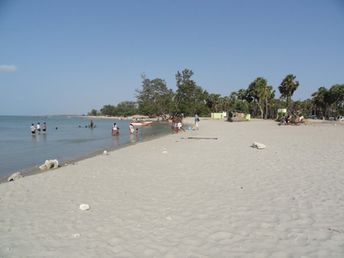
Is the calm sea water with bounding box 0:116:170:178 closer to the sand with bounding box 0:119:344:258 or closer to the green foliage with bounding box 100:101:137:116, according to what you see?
the sand with bounding box 0:119:344:258

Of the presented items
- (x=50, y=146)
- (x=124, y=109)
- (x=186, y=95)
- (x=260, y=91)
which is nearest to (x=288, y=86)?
(x=260, y=91)

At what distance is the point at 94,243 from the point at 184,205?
2441 millimetres

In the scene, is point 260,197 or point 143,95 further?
point 143,95

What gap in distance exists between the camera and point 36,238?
5.48 meters

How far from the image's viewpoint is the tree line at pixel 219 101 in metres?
85.4

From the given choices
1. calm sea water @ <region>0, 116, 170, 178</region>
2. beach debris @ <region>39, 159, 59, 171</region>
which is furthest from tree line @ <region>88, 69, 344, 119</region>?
beach debris @ <region>39, 159, 59, 171</region>

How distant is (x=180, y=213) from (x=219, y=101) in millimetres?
113412

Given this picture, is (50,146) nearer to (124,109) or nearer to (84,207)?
(84,207)

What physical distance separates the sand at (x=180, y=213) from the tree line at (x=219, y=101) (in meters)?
73.4

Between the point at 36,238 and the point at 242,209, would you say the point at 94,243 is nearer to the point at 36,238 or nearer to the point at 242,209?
the point at 36,238

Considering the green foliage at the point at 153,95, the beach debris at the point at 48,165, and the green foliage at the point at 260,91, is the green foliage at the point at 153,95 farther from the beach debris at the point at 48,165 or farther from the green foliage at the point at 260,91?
the beach debris at the point at 48,165

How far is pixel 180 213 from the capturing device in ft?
21.8

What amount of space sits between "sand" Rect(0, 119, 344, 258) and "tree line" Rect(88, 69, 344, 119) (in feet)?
241

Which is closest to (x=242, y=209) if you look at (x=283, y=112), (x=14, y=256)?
(x=14, y=256)
